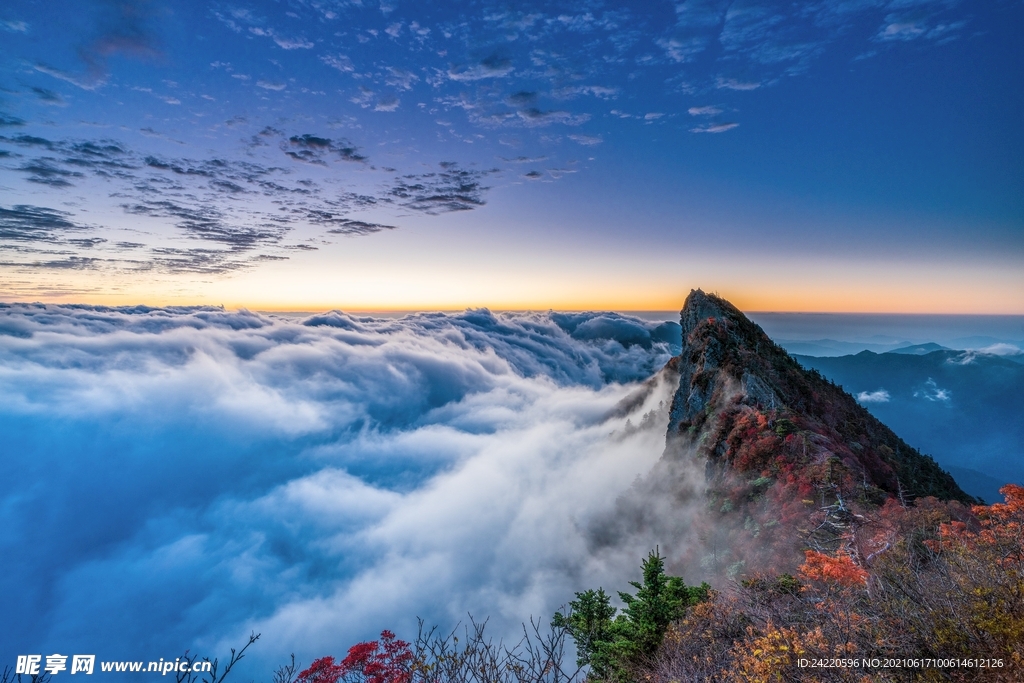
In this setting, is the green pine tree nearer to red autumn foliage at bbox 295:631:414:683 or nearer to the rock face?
the rock face

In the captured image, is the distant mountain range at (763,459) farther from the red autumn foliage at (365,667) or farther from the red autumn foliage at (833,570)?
the red autumn foliage at (365,667)

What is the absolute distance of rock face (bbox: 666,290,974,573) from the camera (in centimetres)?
2375

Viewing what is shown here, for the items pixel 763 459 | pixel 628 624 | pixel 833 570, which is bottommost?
pixel 628 624

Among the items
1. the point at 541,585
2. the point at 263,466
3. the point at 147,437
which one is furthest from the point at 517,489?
the point at 147,437

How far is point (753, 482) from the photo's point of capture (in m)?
29.2

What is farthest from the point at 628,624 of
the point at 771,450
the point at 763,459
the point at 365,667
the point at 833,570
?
the point at 771,450

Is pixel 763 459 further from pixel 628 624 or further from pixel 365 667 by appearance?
pixel 365 667

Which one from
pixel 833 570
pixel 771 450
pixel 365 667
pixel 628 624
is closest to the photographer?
pixel 833 570

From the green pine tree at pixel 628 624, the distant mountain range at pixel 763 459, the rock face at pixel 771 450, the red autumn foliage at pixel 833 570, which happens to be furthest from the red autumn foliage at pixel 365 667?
the rock face at pixel 771 450

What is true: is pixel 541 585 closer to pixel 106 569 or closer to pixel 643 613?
pixel 643 613

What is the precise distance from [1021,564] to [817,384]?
147 feet

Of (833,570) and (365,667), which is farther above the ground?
(833,570)

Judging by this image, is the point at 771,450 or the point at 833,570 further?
the point at 771,450

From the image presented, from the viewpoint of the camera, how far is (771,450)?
3008cm
